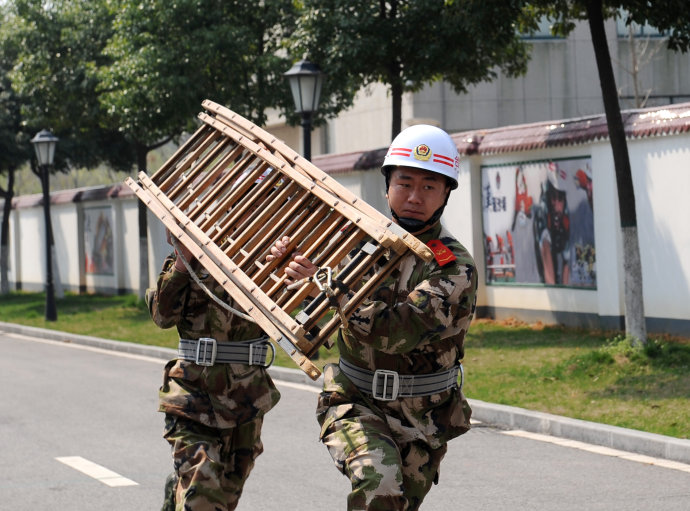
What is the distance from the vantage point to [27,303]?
3061 centimetres

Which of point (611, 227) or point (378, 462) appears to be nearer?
point (378, 462)

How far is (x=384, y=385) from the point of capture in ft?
14.5

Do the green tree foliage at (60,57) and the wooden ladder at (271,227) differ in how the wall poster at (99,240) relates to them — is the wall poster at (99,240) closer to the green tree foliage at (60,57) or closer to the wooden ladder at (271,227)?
the green tree foliage at (60,57)

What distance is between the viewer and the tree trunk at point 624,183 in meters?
12.3

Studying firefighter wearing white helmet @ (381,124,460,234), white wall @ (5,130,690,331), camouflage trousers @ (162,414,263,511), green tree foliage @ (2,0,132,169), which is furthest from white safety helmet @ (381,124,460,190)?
green tree foliage @ (2,0,132,169)

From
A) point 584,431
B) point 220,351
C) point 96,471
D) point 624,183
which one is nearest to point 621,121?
point 624,183

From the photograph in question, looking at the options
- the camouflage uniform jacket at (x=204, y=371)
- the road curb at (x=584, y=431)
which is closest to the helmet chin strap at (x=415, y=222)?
the camouflage uniform jacket at (x=204, y=371)

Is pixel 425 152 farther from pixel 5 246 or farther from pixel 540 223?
pixel 5 246

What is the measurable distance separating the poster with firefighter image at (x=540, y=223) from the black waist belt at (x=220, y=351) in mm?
11125

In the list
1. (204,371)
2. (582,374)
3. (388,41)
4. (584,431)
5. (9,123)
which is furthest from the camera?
(9,123)

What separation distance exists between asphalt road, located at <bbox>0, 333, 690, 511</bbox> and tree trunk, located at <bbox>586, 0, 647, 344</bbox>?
2.84 m

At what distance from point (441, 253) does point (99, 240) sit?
29.4 metres

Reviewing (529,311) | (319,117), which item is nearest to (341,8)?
(529,311)

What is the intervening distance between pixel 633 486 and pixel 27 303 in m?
24.8
